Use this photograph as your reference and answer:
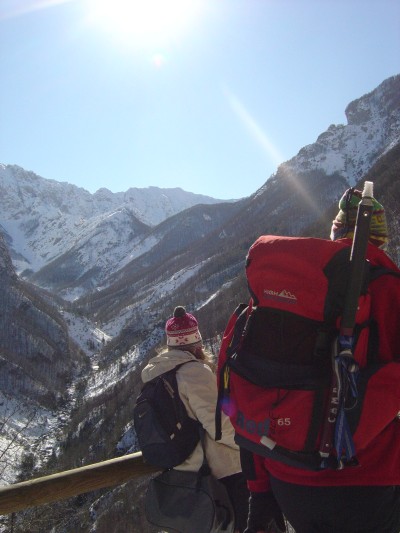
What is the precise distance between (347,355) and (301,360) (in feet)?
1.02

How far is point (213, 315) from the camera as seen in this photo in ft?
403

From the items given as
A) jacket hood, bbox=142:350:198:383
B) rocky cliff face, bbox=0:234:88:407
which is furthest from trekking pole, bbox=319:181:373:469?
rocky cliff face, bbox=0:234:88:407

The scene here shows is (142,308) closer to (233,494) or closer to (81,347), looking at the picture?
(81,347)

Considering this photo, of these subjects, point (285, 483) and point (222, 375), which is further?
point (222, 375)

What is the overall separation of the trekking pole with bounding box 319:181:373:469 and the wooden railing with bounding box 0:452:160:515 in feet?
7.32

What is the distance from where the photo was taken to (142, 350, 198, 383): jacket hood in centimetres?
386

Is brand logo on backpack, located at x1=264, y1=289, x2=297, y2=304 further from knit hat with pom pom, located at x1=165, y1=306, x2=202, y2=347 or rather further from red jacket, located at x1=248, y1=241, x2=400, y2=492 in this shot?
knit hat with pom pom, located at x1=165, y1=306, x2=202, y2=347

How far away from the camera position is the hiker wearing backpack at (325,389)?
2256 millimetres

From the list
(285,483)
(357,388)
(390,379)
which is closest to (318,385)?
(357,388)

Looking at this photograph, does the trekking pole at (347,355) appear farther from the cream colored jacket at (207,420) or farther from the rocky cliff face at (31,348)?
the rocky cliff face at (31,348)

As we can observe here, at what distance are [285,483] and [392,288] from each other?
4.16ft

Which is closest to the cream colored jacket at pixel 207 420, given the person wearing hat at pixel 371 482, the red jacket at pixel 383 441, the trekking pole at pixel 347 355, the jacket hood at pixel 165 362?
the jacket hood at pixel 165 362

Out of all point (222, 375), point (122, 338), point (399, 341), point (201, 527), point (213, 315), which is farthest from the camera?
point (122, 338)

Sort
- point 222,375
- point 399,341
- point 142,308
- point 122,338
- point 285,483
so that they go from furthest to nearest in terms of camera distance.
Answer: point 142,308 < point 122,338 < point 222,375 < point 285,483 < point 399,341
